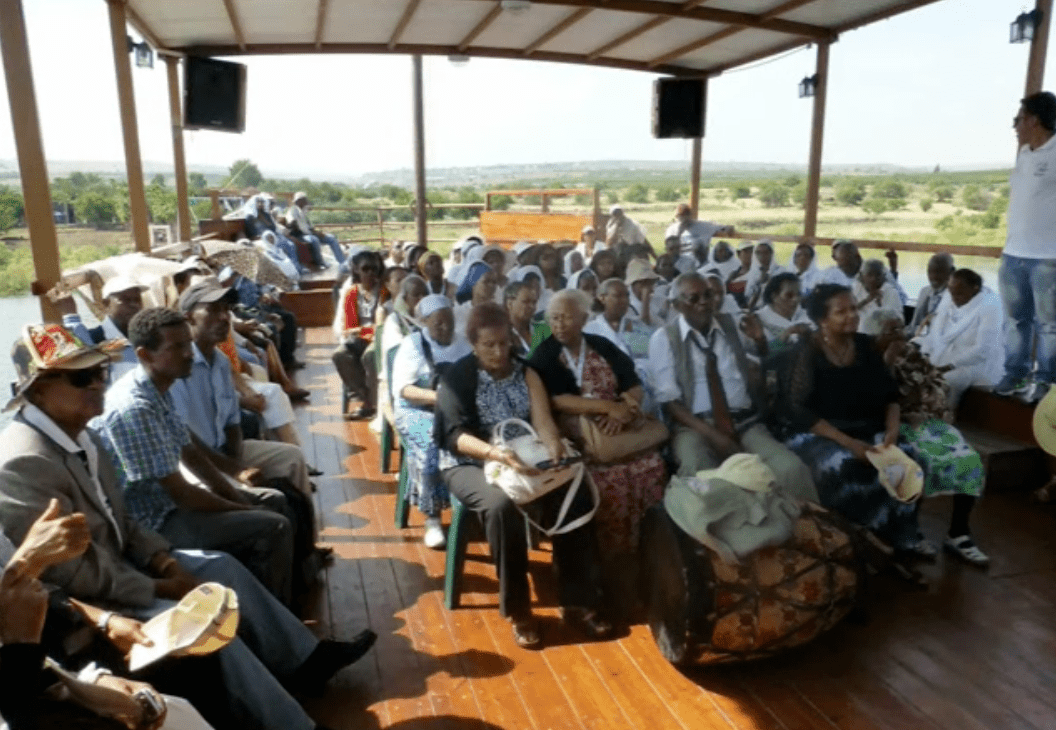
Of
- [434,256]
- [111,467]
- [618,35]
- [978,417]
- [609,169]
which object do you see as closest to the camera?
[111,467]

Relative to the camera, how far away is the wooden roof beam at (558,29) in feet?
19.7

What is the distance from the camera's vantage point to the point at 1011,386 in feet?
13.8

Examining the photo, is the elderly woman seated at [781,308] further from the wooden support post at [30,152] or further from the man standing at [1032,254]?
the wooden support post at [30,152]

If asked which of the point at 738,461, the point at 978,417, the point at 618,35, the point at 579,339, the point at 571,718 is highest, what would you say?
the point at 618,35

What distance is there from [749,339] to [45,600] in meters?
3.24

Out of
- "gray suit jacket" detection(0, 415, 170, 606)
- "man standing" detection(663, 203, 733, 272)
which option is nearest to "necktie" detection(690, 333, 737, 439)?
"gray suit jacket" detection(0, 415, 170, 606)

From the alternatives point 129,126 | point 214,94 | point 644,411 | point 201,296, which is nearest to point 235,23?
point 214,94

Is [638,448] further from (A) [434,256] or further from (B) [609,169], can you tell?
(B) [609,169]

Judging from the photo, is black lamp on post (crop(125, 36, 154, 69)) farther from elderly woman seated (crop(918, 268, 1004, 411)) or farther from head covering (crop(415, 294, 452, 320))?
elderly woman seated (crop(918, 268, 1004, 411))

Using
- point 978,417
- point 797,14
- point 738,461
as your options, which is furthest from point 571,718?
point 797,14

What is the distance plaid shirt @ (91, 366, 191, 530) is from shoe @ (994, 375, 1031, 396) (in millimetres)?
4005

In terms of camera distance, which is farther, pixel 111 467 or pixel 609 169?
pixel 609 169

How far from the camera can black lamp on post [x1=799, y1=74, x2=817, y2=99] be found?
7.03m

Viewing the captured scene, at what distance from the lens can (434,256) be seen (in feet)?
17.7
